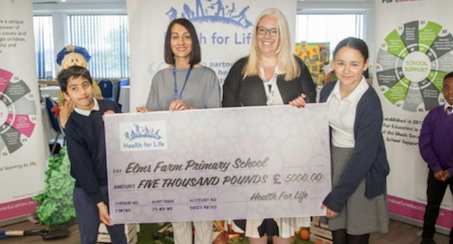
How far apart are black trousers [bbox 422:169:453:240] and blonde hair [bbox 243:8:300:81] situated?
6.08 feet

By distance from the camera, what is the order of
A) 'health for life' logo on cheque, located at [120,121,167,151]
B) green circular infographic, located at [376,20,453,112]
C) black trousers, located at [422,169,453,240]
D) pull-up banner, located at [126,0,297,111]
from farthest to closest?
green circular infographic, located at [376,20,453,112], black trousers, located at [422,169,453,240], pull-up banner, located at [126,0,297,111], 'health for life' logo on cheque, located at [120,121,167,151]

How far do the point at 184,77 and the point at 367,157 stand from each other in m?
1.09

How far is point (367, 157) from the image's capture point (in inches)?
78.0

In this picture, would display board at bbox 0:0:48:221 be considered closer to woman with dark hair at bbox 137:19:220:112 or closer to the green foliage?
the green foliage

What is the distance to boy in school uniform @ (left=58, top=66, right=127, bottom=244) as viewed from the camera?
216 centimetres

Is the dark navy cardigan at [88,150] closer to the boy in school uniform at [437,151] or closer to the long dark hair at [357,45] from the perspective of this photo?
the long dark hair at [357,45]

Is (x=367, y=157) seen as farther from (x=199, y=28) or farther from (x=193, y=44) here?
(x=199, y=28)

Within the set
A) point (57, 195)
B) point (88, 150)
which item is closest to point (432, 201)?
point (88, 150)

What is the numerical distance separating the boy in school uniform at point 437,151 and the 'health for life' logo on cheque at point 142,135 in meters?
2.24

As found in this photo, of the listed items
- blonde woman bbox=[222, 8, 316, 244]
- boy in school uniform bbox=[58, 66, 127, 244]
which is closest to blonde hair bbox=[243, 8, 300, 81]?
blonde woman bbox=[222, 8, 316, 244]

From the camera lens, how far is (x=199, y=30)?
3.17 metres

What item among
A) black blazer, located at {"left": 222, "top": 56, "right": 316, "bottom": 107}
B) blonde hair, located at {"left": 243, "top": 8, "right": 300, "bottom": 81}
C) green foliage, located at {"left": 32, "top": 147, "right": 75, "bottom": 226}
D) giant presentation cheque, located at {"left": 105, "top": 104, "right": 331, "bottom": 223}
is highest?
blonde hair, located at {"left": 243, "top": 8, "right": 300, "bottom": 81}

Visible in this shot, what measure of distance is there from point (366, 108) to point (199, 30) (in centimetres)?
163

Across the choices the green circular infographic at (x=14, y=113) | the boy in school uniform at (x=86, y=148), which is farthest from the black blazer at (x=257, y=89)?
the green circular infographic at (x=14, y=113)
